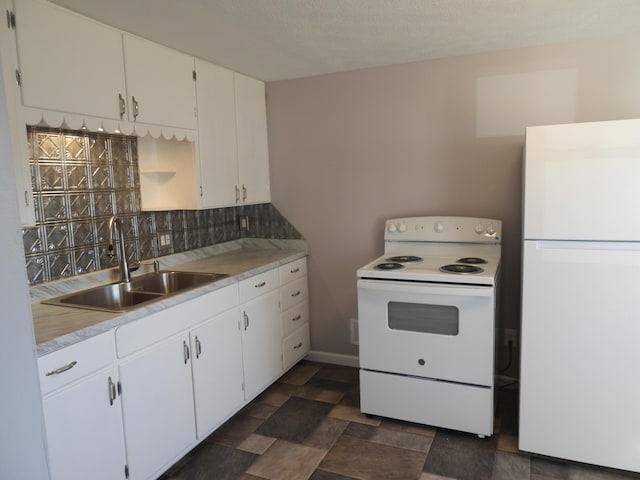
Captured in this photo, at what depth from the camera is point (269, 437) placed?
8.37ft

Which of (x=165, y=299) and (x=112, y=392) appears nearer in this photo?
(x=112, y=392)

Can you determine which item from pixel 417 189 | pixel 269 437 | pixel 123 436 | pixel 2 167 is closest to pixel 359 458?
pixel 269 437

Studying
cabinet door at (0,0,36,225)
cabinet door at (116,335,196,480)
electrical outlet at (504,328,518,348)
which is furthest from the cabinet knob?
electrical outlet at (504,328,518,348)

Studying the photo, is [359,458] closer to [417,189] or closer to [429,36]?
[417,189]

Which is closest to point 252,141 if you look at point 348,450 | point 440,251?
point 440,251

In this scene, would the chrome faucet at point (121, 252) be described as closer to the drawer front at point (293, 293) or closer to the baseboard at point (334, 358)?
the drawer front at point (293, 293)

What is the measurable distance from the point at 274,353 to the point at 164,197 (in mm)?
1255

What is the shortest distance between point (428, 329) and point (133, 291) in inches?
64.5

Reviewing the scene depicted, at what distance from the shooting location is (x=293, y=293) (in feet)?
10.8

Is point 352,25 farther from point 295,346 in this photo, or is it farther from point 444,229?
point 295,346

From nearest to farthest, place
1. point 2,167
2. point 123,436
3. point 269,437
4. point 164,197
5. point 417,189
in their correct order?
point 2,167 < point 123,436 < point 269,437 < point 164,197 < point 417,189

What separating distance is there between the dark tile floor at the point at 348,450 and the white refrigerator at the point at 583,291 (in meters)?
0.21

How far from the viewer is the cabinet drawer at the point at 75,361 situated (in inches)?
61.4

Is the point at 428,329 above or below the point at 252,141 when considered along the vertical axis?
below
